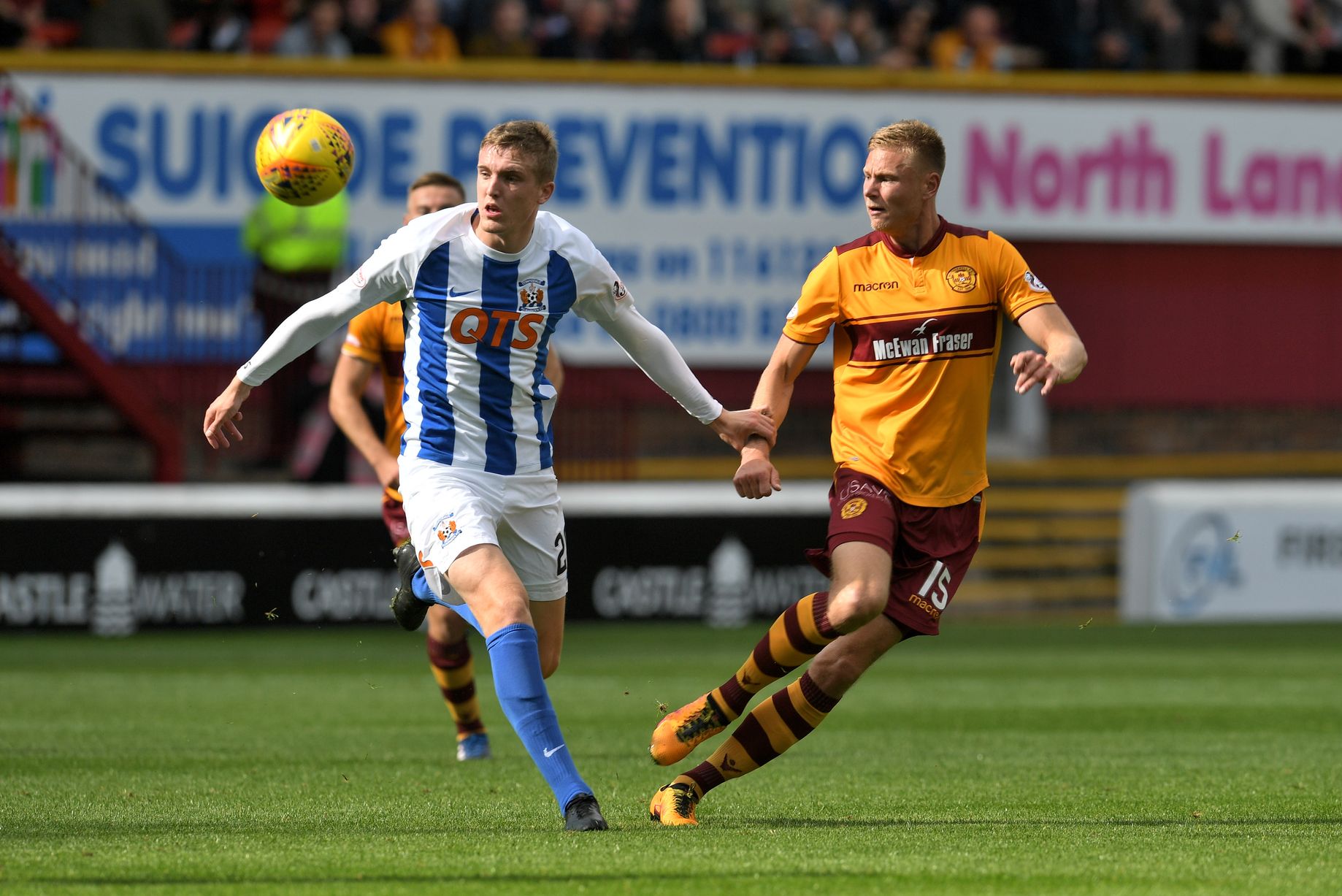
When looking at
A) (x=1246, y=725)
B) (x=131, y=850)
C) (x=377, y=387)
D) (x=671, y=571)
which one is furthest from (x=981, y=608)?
(x=131, y=850)

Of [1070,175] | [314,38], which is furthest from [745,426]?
[1070,175]

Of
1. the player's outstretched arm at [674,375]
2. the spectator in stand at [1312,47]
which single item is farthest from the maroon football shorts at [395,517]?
the spectator in stand at [1312,47]

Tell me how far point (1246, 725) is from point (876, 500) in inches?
191

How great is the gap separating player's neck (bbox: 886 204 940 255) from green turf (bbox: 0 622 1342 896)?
2.03m

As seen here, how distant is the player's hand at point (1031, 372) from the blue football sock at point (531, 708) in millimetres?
1773

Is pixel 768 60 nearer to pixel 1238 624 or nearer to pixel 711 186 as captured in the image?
pixel 711 186

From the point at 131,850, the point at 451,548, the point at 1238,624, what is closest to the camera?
the point at 131,850

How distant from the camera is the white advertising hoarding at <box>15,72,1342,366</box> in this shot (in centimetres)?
1831

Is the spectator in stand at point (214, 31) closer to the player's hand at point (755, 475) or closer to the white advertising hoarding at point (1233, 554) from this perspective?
the white advertising hoarding at point (1233, 554)

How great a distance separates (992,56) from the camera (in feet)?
65.8

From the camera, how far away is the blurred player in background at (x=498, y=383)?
6.32 metres

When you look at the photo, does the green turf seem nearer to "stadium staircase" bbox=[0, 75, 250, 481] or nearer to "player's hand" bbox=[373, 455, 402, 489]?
"player's hand" bbox=[373, 455, 402, 489]

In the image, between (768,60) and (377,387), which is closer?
(377,387)

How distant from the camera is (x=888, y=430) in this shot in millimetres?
6887
